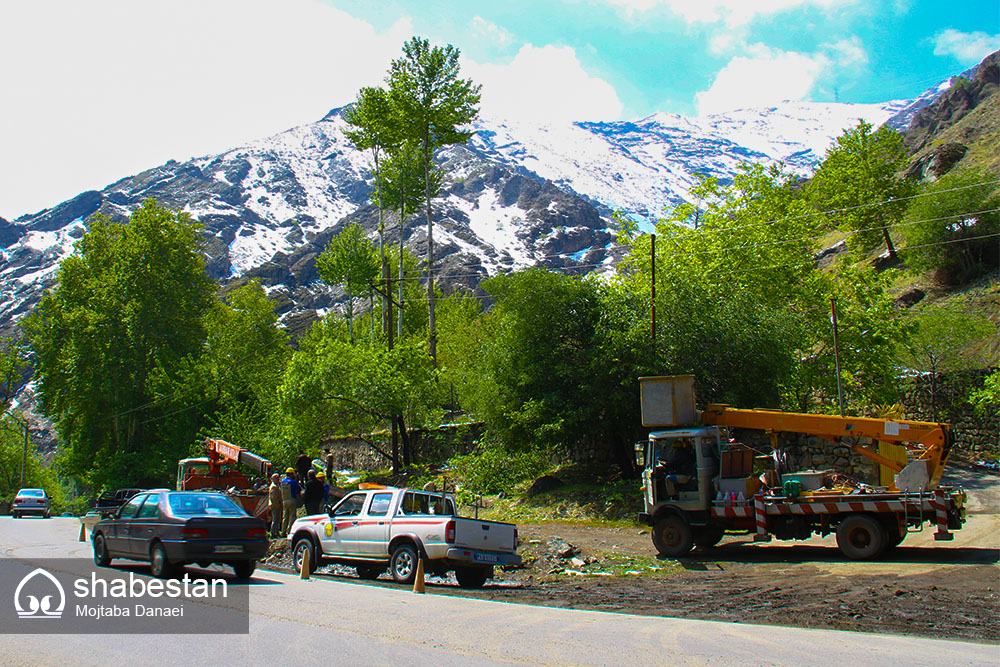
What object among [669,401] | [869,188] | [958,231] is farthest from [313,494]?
[869,188]

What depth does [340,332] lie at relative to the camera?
5991 centimetres

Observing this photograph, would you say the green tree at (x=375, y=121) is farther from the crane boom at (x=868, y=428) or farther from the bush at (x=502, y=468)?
the crane boom at (x=868, y=428)

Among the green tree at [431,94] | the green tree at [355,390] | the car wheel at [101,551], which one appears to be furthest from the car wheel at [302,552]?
the green tree at [431,94]

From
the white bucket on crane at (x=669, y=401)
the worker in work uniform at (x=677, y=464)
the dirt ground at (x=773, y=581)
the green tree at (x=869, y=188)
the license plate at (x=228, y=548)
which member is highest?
the green tree at (x=869, y=188)

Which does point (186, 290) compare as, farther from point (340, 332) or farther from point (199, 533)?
point (199, 533)

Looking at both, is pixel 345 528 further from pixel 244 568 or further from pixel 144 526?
pixel 144 526

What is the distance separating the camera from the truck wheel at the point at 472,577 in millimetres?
13148

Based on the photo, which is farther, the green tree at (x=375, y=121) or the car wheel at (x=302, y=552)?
the green tree at (x=375, y=121)

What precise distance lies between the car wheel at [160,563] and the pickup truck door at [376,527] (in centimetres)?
323

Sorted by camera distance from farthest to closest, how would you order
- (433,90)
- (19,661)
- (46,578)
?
(433,90)
(46,578)
(19,661)

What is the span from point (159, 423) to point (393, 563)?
36.5m

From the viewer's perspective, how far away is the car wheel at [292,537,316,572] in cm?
1429

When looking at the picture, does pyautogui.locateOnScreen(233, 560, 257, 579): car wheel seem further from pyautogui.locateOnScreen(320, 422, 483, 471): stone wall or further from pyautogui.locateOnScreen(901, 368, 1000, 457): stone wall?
pyautogui.locateOnScreen(901, 368, 1000, 457): stone wall

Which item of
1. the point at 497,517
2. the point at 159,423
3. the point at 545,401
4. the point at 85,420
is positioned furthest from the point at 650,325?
the point at 85,420
